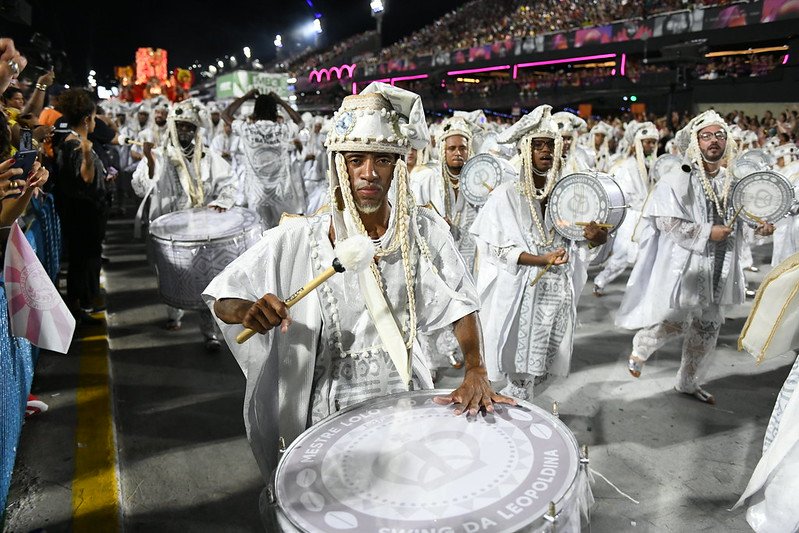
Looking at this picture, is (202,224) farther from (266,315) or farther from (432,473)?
(432,473)

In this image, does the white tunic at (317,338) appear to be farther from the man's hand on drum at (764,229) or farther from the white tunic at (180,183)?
the white tunic at (180,183)

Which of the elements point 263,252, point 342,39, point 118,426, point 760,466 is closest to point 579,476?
point 760,466

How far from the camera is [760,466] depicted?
201 centimetres

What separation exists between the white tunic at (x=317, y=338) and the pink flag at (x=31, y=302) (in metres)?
1.35

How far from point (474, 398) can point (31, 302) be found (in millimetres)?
2291

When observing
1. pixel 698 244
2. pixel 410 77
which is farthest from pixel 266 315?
pixel 410 77

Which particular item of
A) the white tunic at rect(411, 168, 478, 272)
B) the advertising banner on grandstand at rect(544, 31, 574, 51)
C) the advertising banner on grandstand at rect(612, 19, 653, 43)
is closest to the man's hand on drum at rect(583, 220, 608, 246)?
the white tunic at rect(411, 168, 478, 272)

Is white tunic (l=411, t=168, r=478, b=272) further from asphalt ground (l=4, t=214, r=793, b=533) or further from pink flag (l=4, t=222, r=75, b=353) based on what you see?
pink flag (l=4, t=222, r=75, b=353)

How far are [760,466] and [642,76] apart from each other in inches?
936

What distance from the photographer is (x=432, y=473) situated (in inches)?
56.5

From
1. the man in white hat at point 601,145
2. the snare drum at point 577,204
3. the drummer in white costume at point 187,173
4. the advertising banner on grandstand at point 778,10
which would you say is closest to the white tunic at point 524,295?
the snare drum at point 577,204

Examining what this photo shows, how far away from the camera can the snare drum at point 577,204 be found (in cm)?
331

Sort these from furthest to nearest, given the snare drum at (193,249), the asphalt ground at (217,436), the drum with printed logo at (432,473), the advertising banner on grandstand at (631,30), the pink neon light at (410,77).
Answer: the pink neon light at (410,77) < the advertising banner on grandstand at (631,30) < the snare drum at (193,249) < the asphalt ground at (217,436) < the drum with printed logo at (432,473)

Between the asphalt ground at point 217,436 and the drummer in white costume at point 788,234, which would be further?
the drummer in white costume at point 788,234
